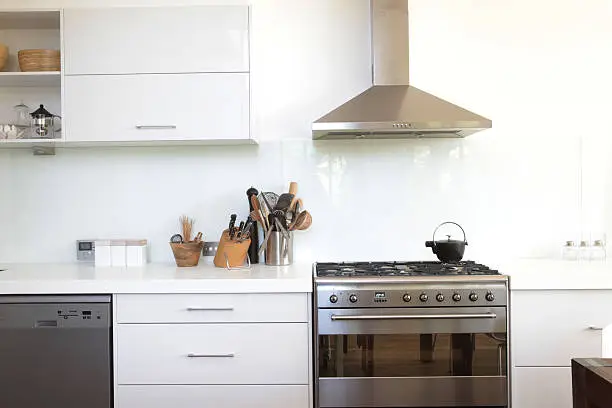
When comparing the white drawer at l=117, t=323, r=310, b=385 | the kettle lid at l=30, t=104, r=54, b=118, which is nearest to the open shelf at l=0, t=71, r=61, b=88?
the kettle lid at l=30, t=104, r=54, b=118

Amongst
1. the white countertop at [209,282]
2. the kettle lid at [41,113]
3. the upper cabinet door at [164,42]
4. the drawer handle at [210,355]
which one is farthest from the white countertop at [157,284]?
the upper cabinet door at [164,42]

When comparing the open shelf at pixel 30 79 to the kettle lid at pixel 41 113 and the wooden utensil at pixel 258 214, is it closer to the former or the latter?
the kettle lid at pixel 41 113

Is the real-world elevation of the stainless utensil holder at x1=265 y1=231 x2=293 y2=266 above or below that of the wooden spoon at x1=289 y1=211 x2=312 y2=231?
below

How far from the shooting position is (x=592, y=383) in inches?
57.2

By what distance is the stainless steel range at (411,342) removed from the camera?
262 centimetres

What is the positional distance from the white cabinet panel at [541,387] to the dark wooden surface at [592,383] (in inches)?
46.4

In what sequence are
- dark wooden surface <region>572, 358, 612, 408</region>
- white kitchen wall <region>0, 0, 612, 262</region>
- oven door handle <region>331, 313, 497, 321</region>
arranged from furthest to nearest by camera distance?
1. white kitchen wall <region>0, 0, 612, 262</region>
2. oven door handle <region>331, 313, 497, 321</region>
3. dark wooden surface <region>572, 358, 612, 408</region>

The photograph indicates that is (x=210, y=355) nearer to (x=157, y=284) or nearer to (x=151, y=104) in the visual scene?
(x=157, y=284)

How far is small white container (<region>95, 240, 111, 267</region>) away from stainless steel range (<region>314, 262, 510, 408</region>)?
1189mm

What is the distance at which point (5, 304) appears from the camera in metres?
2.65

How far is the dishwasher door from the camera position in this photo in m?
2.63

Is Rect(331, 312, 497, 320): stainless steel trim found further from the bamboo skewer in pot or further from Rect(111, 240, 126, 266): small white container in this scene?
Rect(111, 240, 126, 266): small white container

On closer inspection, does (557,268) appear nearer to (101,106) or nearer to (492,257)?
(492,257)

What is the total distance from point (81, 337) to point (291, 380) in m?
0.91
